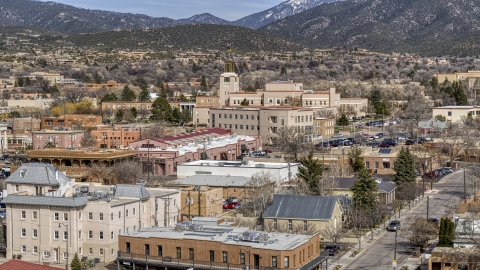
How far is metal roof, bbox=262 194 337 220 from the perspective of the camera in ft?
163

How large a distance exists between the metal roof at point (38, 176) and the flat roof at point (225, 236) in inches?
282

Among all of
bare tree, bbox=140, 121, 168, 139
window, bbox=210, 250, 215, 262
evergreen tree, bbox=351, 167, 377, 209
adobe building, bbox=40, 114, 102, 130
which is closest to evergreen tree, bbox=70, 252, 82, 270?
window, bbox=210, 250, 215, 262

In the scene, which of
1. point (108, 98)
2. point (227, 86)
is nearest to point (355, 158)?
point (227, 86)

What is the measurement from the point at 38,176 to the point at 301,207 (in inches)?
578

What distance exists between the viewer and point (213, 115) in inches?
4058

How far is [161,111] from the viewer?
367 ft

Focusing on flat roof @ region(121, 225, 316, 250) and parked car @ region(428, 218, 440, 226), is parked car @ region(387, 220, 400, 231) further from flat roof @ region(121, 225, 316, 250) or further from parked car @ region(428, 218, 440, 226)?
flat roof @ region(121, 225, 316, 250)

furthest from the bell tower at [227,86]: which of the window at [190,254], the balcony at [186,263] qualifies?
the window at [190,254]

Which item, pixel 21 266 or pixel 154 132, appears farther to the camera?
pixel 154 132

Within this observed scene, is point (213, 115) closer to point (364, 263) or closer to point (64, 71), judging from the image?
point (364, 263)

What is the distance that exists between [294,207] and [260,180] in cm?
873

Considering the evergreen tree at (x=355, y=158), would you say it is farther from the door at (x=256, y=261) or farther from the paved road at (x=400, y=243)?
the door at (x=256, y=261)

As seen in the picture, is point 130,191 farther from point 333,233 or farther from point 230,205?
point 333,233

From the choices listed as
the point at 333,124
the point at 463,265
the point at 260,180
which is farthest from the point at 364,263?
the point at 333,124
